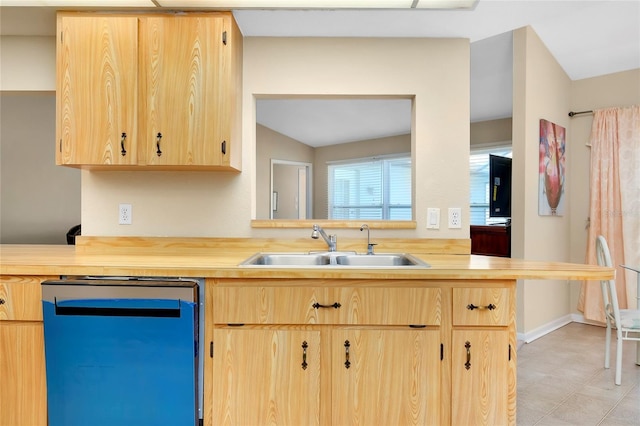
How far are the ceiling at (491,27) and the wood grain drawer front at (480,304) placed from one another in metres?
1.43

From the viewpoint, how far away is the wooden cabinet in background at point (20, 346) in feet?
5.00

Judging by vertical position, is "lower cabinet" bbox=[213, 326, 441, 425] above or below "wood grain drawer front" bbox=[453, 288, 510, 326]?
below

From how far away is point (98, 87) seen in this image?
5.98ft

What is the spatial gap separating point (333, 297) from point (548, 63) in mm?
3125

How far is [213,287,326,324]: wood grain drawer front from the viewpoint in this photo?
1.49 meters

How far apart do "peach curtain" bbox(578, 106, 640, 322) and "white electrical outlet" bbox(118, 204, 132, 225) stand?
13.0 ft

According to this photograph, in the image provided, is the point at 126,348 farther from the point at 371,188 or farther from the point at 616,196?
the point at 371,188

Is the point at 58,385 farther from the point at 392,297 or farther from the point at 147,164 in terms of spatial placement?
the point at 392,297

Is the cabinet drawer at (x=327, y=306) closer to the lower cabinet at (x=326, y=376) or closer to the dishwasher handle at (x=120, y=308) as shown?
the lower cabinet at (x=326, y=376)

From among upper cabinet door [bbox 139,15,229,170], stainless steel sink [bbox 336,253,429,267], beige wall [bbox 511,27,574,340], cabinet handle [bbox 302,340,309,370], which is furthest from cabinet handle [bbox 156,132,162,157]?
beige wall [bbox 511,27,574,340]

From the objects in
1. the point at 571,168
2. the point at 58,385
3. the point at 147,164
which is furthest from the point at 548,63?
the point at 58,385

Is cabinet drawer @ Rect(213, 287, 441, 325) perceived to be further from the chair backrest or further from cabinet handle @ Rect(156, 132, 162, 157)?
the chair backrest

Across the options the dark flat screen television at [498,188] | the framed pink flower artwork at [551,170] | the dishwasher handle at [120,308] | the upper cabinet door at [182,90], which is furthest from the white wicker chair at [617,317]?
Answer: the dishwasher handle at [120,308]

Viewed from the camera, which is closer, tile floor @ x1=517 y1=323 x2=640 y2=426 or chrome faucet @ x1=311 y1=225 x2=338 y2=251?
tile floor @ x1=517 y1=323 x2=640 y2=426
